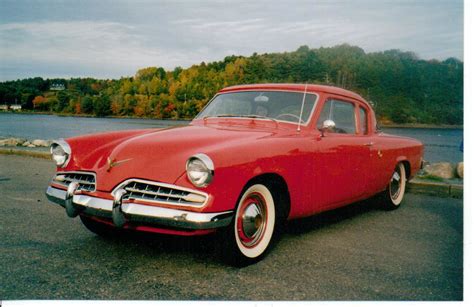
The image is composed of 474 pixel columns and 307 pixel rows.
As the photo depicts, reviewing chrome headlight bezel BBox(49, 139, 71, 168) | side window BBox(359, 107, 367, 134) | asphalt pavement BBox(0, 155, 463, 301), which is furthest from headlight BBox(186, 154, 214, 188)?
side window BBox(359, 107, 367, 134)

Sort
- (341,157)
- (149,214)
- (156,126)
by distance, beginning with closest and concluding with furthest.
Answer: (149,214), (341,157), (156,126)

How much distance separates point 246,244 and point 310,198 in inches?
31.0

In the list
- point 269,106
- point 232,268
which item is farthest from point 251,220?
point 269,106

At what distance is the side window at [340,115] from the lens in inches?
158

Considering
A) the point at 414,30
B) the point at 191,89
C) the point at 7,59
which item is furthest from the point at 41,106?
the point at 414,30

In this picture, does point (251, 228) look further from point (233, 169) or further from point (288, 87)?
point (288, 87)

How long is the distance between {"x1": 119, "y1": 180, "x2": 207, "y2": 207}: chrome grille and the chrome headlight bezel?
31.4 inches

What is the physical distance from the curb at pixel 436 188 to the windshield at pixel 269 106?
332cm

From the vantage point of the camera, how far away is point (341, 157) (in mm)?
3896

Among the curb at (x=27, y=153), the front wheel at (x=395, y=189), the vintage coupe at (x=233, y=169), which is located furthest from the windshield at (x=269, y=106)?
the curb at (x=27, y=153)

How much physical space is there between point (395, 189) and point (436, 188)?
1390 mm

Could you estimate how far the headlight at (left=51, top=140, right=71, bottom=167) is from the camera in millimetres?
3335

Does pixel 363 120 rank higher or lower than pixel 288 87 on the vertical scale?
lower

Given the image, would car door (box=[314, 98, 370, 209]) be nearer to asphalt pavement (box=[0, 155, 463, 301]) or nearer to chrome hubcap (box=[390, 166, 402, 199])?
asphalt pavement (box=[0, 155, 463, 301])
